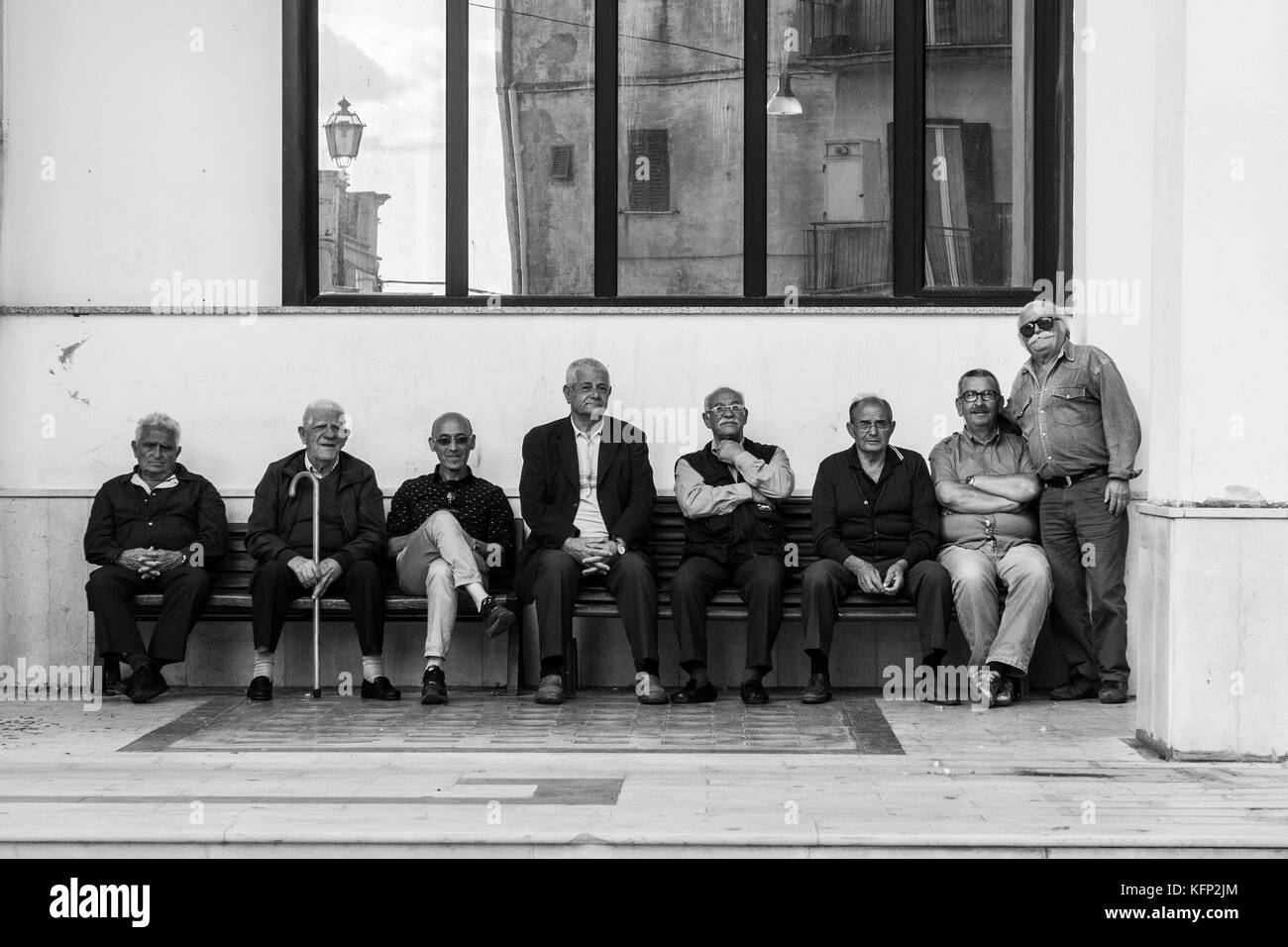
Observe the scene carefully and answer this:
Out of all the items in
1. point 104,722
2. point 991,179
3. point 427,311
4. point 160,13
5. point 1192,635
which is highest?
point 160,13

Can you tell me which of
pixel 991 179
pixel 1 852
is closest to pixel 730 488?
pixel 991 179

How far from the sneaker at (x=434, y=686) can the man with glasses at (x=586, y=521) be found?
0.46 metres

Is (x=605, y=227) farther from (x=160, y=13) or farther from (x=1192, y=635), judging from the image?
(x=1192, y=635)

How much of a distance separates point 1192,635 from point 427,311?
4.20 m

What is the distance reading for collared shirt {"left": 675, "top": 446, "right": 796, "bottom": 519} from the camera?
779cm

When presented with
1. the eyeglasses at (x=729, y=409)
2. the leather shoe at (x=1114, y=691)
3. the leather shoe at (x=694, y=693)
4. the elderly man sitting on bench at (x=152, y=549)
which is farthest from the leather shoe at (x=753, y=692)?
the elderly man sitting on bench at (x=152, y=549)

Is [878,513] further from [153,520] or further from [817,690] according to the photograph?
[153,520]

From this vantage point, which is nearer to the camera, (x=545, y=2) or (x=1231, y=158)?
(x=1231, y=158)

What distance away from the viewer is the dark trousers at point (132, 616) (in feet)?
25.1

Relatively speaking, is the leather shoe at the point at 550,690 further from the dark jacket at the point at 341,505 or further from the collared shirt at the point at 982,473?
the collared shirt at the point at 982,473

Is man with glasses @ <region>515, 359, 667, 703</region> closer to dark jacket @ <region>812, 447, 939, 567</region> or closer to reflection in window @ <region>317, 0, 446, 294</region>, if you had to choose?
dark jacket @ <region>812, 447, 939, 567</region>

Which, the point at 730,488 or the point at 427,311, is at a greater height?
the point at 427,311
